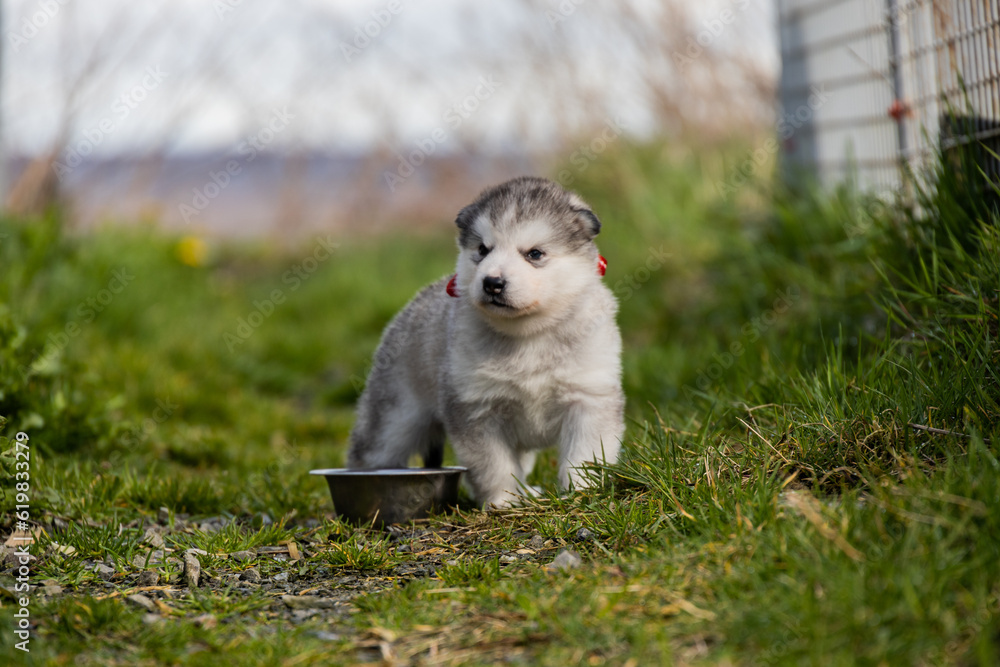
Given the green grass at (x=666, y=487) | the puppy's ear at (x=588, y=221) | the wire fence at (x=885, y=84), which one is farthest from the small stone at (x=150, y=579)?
the wire fence at (x=885, y=84)

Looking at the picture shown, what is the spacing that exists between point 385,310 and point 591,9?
418cm

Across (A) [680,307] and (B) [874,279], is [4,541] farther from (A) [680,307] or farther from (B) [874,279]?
(A) [680,307]

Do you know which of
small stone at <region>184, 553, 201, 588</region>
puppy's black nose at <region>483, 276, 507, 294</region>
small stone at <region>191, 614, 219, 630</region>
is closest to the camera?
small stone at <region>191, 614, 219, 630</region>

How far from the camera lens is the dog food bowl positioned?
11.6 ft

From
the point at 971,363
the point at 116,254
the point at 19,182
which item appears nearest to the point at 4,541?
the point at 971,363

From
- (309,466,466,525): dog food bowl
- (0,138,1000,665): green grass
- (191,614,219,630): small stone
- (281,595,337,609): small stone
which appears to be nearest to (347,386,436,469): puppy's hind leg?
(0,138,1000,665): green grass

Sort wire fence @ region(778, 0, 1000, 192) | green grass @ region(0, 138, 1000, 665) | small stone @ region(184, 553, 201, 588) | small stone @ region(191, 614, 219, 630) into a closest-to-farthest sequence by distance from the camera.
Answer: green grass @ region(0, 138, 1000, 665) → small stone @ region(191, 614, 219, 630) → small stone @ region(184, 553, 201, 588) → wire fence @ region(778, 0, 1000, 192)

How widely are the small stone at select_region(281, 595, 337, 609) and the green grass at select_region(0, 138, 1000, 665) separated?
0.06 metres

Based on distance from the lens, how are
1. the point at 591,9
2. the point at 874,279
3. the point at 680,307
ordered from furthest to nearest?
1. the point at 591,9
2. the point at 680,307
3. the point at 874,279

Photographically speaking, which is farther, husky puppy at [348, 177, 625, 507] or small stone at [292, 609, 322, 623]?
husky puppy at [348, 177, 625, 507]

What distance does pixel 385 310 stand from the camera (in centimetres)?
856

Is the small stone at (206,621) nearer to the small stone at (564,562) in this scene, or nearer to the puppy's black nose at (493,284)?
the small stone at (564,562)

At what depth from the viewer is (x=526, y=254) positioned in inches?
139

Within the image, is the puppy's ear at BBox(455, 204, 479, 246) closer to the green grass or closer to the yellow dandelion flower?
the green grass
